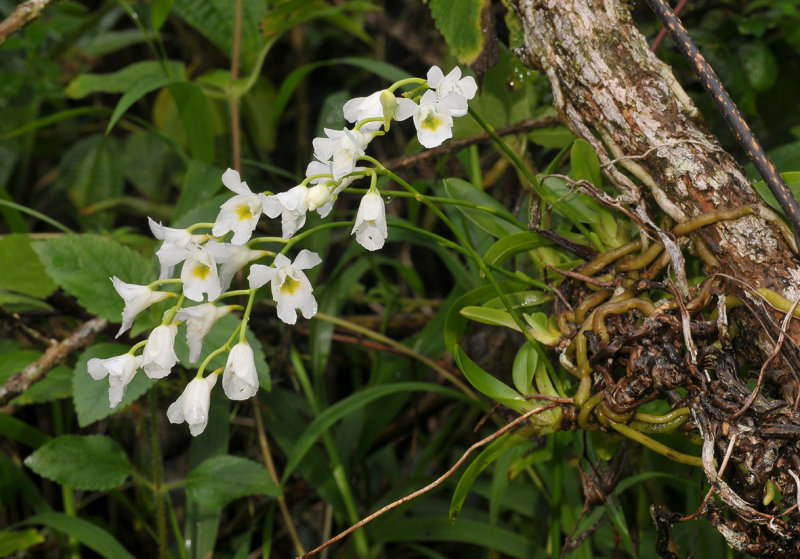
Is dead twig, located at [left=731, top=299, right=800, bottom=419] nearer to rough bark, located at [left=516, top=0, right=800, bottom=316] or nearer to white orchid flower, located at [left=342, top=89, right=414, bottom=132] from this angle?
rough bark, located at [left=516, top=0, right=800, bottom=316]

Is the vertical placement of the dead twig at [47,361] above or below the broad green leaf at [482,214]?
below

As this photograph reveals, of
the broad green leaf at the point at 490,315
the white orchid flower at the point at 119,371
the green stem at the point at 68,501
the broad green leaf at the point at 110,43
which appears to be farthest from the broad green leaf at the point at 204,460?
the broad green leaf at the point at 110,43

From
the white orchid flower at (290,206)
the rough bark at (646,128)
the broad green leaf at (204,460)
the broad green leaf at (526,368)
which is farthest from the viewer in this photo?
the broad green leaf at (204,460)

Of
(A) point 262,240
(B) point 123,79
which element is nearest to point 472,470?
(A) point 262,240

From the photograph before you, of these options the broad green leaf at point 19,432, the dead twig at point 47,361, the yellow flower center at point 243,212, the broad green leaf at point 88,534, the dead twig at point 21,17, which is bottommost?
the broad green leaf at point 88,534

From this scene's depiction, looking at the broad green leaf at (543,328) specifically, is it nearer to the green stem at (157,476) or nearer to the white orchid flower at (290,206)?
the white orchid flower at (290,206)

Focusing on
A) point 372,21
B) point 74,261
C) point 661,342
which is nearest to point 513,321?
point 661,342
